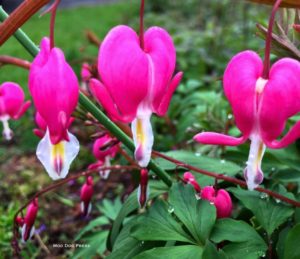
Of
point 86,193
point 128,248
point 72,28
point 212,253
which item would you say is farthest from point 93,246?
point 72,28

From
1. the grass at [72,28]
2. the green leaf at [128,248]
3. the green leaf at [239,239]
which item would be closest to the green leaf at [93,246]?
the green leaf at [128,248]

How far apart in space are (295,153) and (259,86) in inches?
28.8

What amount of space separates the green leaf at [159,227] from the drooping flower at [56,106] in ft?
1.04

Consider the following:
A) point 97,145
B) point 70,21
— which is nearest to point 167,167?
point 97,145

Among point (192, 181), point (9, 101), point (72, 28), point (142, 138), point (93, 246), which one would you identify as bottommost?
point (72, 28)

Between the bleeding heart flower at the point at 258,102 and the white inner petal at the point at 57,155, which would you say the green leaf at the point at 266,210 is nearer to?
the bleeding heart flower at the point at 258,102

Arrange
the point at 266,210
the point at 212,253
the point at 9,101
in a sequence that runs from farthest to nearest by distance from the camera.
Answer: the point at 9,101 < the point at 266,210 < the point at 212,253

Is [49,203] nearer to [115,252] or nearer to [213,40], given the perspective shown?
[115,252]

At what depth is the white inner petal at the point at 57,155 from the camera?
0.85m

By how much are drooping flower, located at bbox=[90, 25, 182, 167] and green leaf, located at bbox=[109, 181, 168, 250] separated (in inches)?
17.5

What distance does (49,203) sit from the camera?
8.34ft

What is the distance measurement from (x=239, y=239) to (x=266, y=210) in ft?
0.45

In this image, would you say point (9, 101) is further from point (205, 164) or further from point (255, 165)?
point (255, 165)

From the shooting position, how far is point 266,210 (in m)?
1.17
